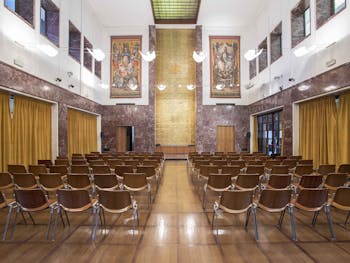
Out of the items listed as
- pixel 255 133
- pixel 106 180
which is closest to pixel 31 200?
pixel 106 180

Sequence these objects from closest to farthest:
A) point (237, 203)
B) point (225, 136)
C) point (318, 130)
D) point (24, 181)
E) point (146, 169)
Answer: point (237, 203)
point (24, 181)
point (146, 169)
point (318, 130)
point (225, 136)

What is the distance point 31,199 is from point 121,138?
1349 cm

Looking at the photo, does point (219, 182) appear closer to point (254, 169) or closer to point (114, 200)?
point (254, 169)

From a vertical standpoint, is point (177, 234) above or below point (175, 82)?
below

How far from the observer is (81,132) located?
1323cm

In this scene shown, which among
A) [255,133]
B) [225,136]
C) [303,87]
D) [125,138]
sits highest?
[303,87]

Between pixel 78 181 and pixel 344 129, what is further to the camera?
pixel 344 129

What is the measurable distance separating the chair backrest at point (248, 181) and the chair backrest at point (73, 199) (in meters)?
3.00

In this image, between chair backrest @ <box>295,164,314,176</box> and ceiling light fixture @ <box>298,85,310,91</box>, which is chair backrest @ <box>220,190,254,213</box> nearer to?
chair backrest @ <box>295,164,314,176</box>

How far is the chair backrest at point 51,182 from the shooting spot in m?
4.74

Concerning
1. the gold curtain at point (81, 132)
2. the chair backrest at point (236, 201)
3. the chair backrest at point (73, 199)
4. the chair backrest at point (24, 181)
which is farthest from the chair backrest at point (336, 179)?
the gold curtain at point (81, 132)

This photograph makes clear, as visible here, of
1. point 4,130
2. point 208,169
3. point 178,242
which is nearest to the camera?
point 178,242

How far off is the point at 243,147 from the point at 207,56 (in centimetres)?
721

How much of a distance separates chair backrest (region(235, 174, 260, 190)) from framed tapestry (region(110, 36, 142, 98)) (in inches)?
516
